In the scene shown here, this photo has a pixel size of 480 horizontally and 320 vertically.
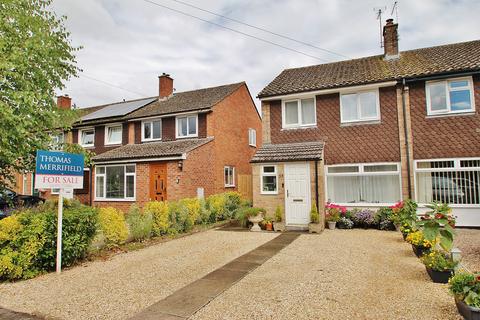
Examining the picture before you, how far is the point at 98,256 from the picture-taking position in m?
8.17

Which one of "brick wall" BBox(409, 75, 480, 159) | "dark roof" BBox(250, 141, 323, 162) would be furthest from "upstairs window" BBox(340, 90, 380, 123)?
"dark roof" BBox(250, 141, 323, 162)

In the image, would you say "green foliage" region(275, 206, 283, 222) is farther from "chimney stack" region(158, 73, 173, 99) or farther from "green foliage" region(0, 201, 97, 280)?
"chimney stack" region(158, 73, 173, 99)

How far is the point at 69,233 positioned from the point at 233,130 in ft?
47.7

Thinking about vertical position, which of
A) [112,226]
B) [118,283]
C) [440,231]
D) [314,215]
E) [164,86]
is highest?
[164,86]

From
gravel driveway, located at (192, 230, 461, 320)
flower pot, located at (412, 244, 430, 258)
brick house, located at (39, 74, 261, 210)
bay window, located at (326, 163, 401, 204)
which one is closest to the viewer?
gravel driveway, located at (192, 230, 461, 320)

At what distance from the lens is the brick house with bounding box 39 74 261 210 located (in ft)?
54.0

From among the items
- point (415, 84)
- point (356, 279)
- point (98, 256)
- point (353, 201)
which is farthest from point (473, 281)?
point (415, 84)

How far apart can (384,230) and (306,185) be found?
10.9 feet

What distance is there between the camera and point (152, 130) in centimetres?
2022

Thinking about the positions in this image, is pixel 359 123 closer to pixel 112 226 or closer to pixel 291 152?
pixel 291 152

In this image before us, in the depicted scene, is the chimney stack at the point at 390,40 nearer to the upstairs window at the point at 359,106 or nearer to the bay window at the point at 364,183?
Result: the upstairs window at the point at 359,106

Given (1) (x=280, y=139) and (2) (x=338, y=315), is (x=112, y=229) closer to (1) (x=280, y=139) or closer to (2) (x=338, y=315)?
(2) (x=338, y=315)

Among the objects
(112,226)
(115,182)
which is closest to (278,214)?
(112,226)

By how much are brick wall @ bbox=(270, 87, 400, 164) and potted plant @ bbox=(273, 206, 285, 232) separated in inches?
130
